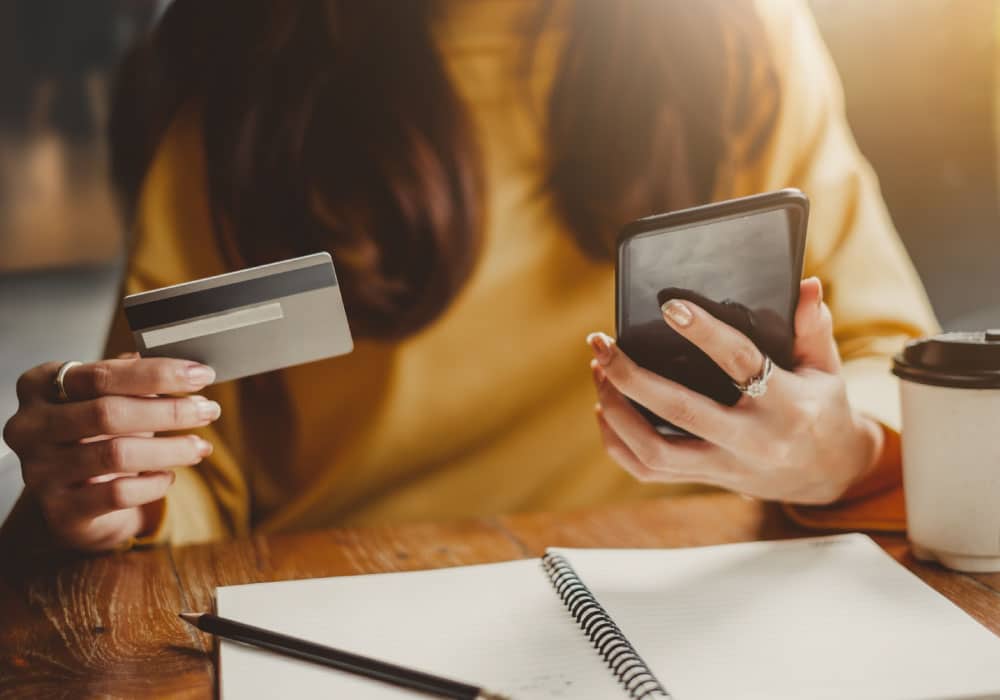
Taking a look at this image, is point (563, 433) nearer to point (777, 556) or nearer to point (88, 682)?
point (777, 556)

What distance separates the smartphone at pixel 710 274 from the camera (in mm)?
659

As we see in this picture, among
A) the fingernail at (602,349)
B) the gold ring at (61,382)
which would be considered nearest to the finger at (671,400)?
the fingernail at (602,349)

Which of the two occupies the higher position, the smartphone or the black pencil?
the smartphone

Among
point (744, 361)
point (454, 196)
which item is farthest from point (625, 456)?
point (454, 196)

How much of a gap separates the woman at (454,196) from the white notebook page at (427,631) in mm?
433

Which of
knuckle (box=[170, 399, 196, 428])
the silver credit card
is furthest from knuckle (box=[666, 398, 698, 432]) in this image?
knuckle (box=[170, 399, 196, 428])

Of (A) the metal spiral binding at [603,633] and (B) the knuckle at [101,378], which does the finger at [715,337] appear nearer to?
(A) the metal spiral binding at [603,633]

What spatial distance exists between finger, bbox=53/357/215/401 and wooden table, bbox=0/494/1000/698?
6.0 inches

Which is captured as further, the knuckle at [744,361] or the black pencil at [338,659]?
the knuckle at [744,361]

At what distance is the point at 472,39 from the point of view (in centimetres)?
113

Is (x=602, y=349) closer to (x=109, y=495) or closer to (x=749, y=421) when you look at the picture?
(x=749, y=421)

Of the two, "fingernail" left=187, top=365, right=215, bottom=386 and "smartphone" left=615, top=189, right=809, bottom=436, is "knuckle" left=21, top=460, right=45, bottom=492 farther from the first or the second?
"smartphone" left=615, top=189, right=809, bottom=436

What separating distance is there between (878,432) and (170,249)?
79 centimetres

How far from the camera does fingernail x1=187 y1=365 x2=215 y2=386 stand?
26.4 inches
